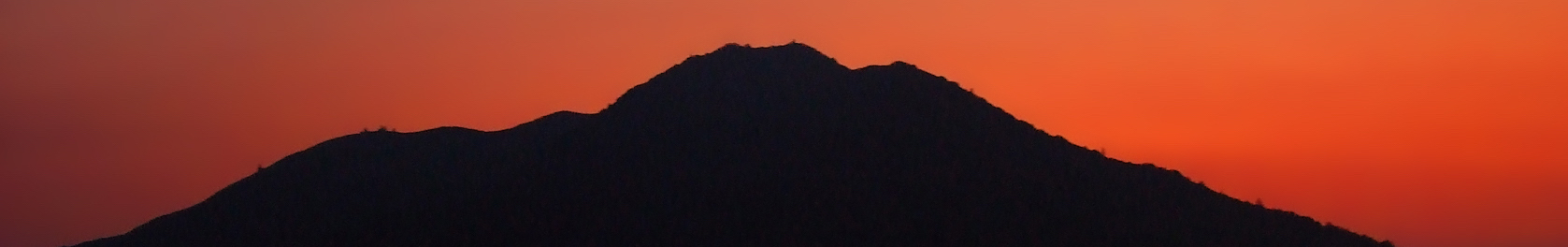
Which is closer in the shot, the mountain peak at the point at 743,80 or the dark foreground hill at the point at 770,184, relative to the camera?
the dark foreground hill at the point at 770,184

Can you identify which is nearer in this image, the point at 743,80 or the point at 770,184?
the point at 770,184

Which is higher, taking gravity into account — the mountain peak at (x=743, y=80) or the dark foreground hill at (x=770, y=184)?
the mountain peak at (x=743, y=80)

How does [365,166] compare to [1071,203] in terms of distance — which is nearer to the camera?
[1071,203]

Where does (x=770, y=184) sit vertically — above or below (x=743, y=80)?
below

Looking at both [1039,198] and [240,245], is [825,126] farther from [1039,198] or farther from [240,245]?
[240,245]

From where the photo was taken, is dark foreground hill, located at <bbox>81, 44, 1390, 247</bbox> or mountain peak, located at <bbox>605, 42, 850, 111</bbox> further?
mountain peak, located at <bbox>605, 42, 850, 111</bbox>

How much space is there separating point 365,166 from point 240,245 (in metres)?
5.46

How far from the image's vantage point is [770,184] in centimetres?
6034

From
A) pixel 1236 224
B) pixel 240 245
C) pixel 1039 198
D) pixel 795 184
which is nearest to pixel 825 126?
pixel 795 184

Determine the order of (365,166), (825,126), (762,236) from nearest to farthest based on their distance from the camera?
(762,236), (825,126), (365,166)

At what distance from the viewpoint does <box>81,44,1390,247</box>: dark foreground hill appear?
5925 centimetres

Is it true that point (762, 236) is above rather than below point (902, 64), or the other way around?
below

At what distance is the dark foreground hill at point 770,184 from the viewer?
59250 millimetres

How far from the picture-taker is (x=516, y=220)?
Result: 61.6m
